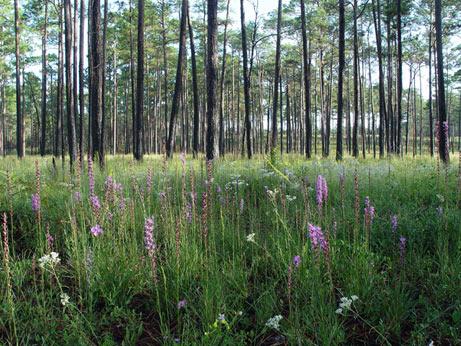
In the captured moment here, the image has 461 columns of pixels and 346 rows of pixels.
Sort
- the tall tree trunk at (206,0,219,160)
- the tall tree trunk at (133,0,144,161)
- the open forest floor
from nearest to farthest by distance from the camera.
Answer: the open forest floor, the tall tree trunk at (206,0,219,160), the tall tree trunk at (133,0,144,161)

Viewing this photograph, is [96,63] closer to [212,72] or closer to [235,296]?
[212,72]

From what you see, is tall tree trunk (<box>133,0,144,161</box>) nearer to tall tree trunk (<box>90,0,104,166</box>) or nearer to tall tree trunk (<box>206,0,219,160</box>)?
tall tree trunk (<box>206,0,219,160</box>)

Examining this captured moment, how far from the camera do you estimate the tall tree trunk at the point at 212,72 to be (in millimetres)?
10953

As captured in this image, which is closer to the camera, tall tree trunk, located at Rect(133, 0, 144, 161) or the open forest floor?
the open forest floor

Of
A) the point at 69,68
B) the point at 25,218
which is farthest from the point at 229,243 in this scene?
the point at 69,68

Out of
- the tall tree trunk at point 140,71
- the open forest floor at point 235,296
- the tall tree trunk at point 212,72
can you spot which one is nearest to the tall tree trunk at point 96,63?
the tall tree trunk at point 212,72

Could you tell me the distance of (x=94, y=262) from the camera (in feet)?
9.45

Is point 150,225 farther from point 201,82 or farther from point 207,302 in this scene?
point 201,82

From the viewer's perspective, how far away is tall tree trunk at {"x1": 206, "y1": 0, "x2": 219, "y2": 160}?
11.0 metres

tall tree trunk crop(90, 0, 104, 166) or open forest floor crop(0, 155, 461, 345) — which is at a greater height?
tall tree trunk crop(90, 0, 104, 166)

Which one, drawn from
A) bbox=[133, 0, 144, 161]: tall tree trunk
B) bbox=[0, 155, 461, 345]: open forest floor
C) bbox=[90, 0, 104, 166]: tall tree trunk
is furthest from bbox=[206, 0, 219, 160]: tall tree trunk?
bbox=[0, 155, 461, 345]: open forest floor

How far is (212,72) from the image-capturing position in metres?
11.1

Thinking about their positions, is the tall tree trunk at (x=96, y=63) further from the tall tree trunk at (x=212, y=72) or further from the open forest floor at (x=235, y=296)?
the open forest floor at (x=235, y=296)

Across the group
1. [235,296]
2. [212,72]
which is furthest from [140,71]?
[235,296]
